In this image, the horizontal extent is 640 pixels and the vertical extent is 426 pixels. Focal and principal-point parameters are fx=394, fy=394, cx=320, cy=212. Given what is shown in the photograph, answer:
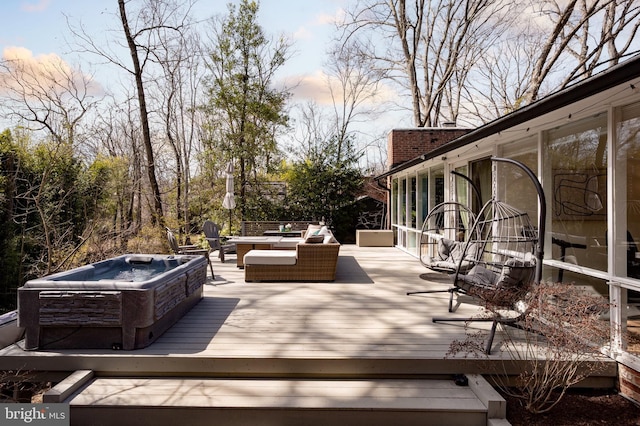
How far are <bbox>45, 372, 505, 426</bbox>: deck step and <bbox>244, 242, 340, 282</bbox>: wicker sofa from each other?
352cm

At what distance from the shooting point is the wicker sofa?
663cm

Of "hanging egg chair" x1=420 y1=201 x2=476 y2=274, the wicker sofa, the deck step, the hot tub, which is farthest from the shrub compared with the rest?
the wicker sofa

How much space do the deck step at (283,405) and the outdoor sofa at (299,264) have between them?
3517 millimetres

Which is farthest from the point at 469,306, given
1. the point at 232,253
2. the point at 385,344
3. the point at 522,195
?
the point at 232,253

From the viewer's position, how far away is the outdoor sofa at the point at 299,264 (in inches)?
261

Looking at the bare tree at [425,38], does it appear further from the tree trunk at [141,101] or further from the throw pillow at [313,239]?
the throw pillow at [313,239]

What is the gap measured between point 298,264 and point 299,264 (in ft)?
0.06

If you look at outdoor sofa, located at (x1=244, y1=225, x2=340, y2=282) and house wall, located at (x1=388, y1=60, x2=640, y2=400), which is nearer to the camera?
house wall, located at (x1=388, y1=60, x2=640, y2=400)

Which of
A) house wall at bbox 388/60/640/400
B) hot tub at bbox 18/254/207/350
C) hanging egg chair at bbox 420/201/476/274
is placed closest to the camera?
house wall at bbox 388/60/640/400

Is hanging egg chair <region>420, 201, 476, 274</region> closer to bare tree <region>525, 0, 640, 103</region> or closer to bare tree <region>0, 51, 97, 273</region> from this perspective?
bare tree <region>0, 51, 97, 273</region>

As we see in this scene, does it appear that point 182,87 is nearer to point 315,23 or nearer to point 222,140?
point 222,140

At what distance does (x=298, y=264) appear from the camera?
673 cm

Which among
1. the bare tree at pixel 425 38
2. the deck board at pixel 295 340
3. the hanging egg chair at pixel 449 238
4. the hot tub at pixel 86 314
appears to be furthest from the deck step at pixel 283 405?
the bare tree at pixel 425 38

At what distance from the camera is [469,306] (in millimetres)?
5113
